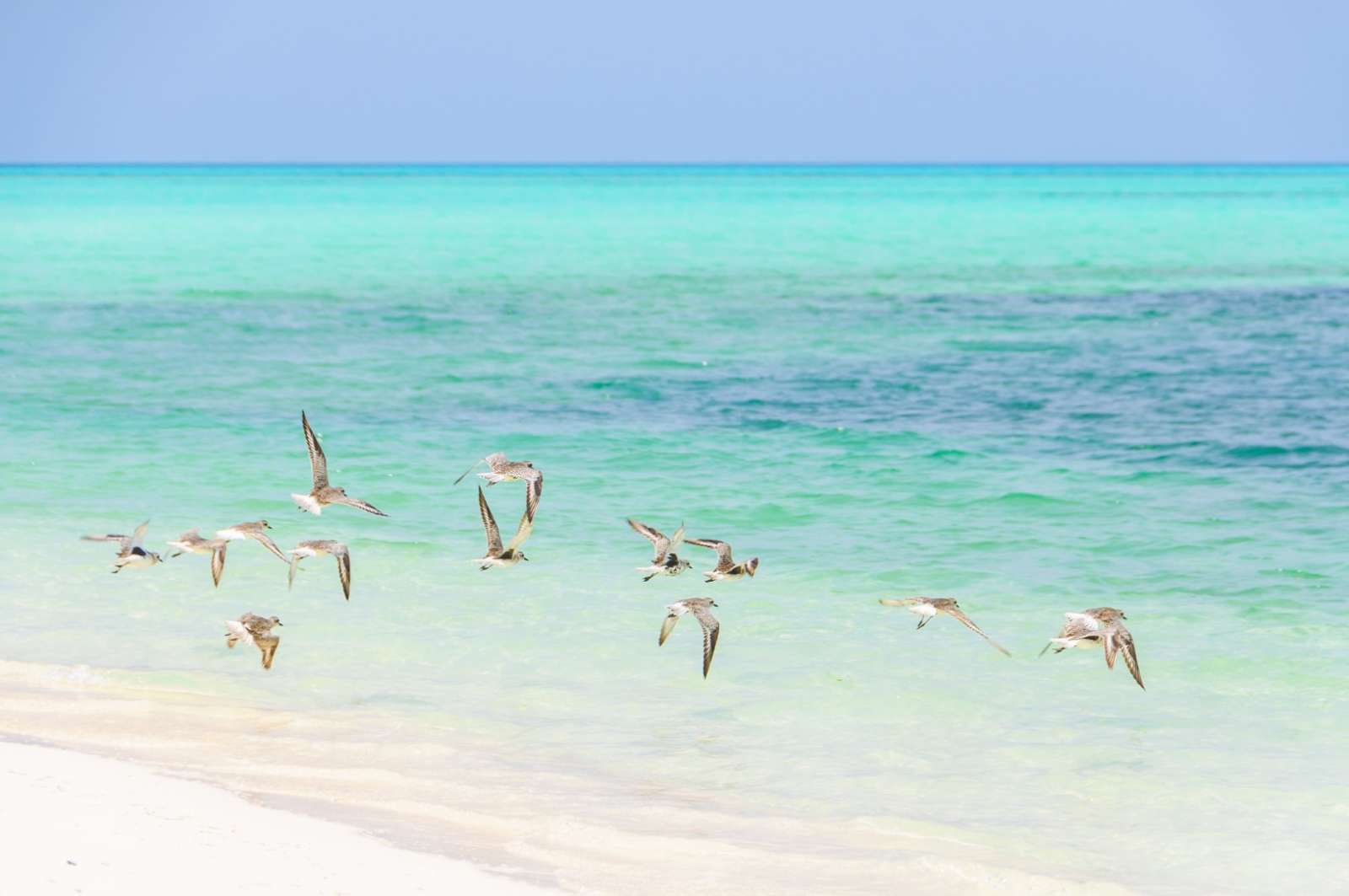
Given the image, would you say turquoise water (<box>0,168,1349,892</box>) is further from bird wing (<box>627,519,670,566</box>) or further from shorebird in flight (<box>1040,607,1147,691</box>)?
bird wing (<box>627,519,670,566</box>)

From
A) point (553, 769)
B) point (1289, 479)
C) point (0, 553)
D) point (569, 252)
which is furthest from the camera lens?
point (569, 252)

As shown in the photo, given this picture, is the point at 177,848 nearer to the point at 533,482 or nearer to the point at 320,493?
the point at 320,493

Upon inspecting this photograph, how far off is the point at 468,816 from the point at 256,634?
304 cm

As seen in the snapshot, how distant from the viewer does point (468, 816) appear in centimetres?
998

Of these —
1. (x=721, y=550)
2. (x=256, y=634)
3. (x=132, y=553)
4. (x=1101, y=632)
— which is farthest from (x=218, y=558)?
(x=1101, y=632)

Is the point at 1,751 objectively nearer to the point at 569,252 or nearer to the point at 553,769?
the point at 553,769

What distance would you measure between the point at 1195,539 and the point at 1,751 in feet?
38.8

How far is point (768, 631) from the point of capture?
14.3 metres

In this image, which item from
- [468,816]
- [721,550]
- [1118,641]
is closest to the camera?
[468,816]

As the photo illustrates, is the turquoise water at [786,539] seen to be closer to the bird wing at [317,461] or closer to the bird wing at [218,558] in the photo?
the bird wing at [218,558]

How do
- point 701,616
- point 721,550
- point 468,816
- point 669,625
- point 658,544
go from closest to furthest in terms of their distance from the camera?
point 468,816
point 701,616
point 669,625
point 721,550
point 658,544

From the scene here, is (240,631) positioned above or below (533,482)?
below

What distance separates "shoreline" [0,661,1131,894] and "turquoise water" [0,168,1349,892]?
224mm

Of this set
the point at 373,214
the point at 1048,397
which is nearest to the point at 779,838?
the point at 1048,397
